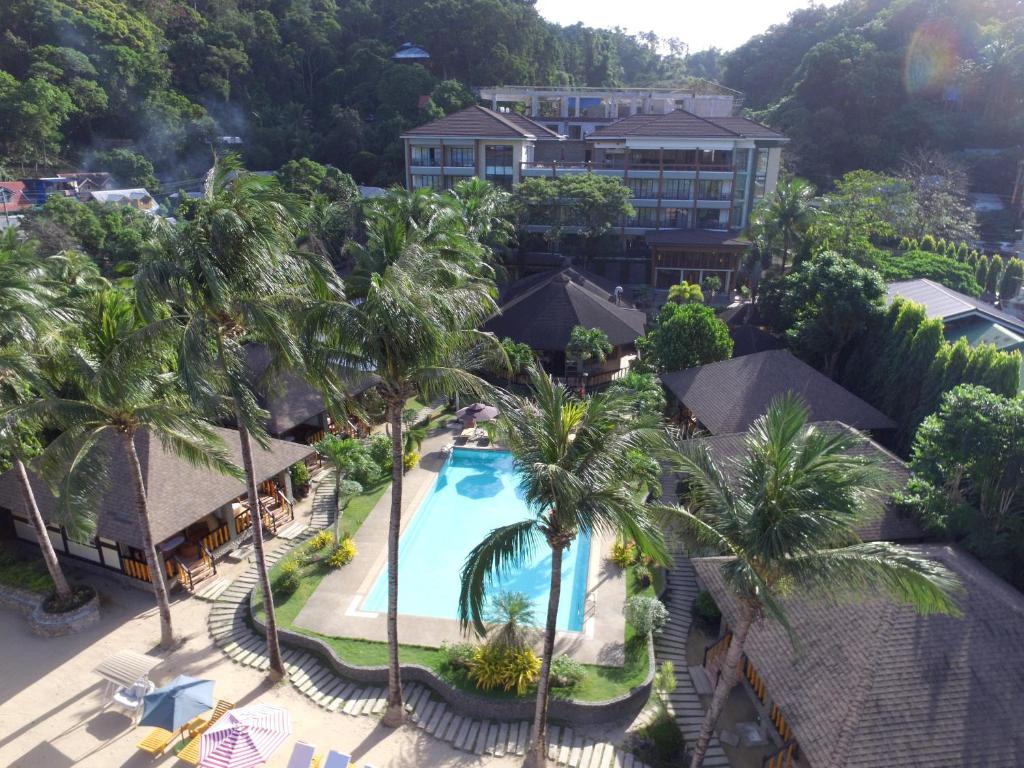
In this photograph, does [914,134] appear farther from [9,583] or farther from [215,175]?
[9,583]

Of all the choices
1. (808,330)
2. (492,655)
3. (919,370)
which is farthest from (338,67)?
(492,655)

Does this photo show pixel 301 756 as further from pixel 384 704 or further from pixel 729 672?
A: pixel 729 672

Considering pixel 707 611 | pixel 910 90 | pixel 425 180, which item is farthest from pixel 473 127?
pixel 910 90

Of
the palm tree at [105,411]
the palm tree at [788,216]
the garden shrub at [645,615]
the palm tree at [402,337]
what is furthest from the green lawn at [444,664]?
the palm tree at [788,216]

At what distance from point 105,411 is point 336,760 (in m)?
9.16

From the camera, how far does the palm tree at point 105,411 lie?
1457 cm

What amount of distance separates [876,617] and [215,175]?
15.9m

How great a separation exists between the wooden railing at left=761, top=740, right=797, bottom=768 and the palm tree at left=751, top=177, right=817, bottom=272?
106ft

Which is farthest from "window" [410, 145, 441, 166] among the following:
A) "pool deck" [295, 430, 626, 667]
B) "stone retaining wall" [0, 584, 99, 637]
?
"stone retaining wall" [0, 584, 99, 637]

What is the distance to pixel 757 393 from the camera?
25.1 m

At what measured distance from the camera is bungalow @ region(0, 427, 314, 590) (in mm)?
18516

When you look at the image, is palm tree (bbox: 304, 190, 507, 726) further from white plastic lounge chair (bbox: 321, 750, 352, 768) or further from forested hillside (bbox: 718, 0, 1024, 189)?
forested hillside (bbox: 718, 0, 1024, 189)

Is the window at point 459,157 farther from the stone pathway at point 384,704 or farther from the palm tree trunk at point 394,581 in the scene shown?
the palm tree trunk at point 394,581

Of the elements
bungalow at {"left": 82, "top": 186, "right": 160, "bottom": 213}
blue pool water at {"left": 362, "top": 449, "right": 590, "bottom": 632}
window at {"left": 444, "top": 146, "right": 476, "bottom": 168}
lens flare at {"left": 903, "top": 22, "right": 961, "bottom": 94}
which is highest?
lens flare at {"left": 903, "top": 22, "right": 961, "bottom": 94}
